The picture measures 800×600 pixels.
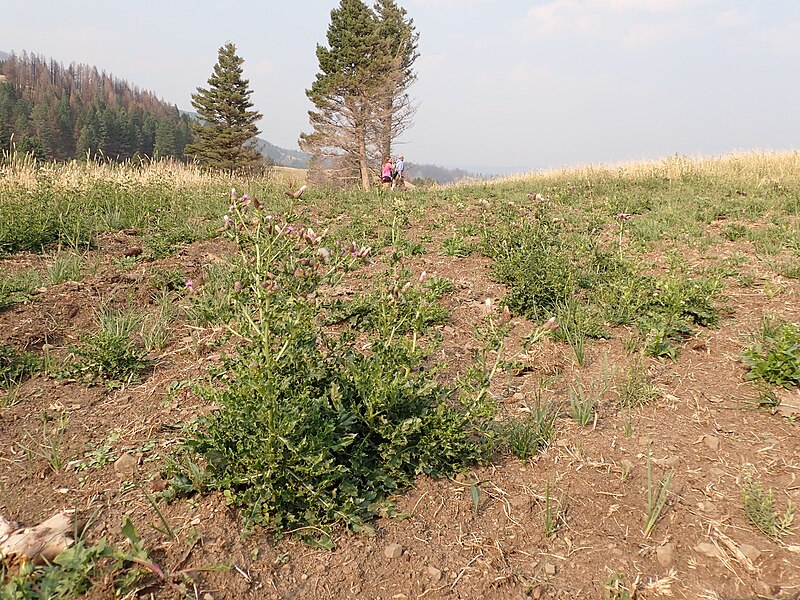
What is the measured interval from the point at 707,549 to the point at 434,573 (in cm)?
105

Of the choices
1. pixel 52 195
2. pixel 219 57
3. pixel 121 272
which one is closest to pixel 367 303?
pixel 121 272

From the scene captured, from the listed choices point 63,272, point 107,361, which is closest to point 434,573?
point 107,361

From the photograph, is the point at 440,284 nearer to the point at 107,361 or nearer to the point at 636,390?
the point at 636,390

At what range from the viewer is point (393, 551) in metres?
1.84

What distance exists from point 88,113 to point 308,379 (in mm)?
75965

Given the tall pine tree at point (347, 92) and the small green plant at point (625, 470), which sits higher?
the tall pine tree at point (347, 92)

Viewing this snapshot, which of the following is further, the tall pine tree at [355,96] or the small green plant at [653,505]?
the tall pine tree at [355,96]

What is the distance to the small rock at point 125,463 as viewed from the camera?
2164 millimetres

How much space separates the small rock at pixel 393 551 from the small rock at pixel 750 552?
1289mm

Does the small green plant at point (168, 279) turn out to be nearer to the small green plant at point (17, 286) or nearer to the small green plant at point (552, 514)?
the small green plant at point (17, 286)

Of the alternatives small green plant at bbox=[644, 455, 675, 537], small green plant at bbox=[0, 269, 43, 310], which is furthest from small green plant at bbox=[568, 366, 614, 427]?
small green plant at bbox=[0, 269, 43, 310]

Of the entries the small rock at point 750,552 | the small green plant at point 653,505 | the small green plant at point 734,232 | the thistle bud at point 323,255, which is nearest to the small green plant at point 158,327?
the thistle bud at point 323,255

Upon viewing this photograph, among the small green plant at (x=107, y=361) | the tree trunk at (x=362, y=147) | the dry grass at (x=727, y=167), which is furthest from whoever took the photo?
the tree trunk at (x=362, y=147)

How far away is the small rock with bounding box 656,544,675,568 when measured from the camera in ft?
5.94
